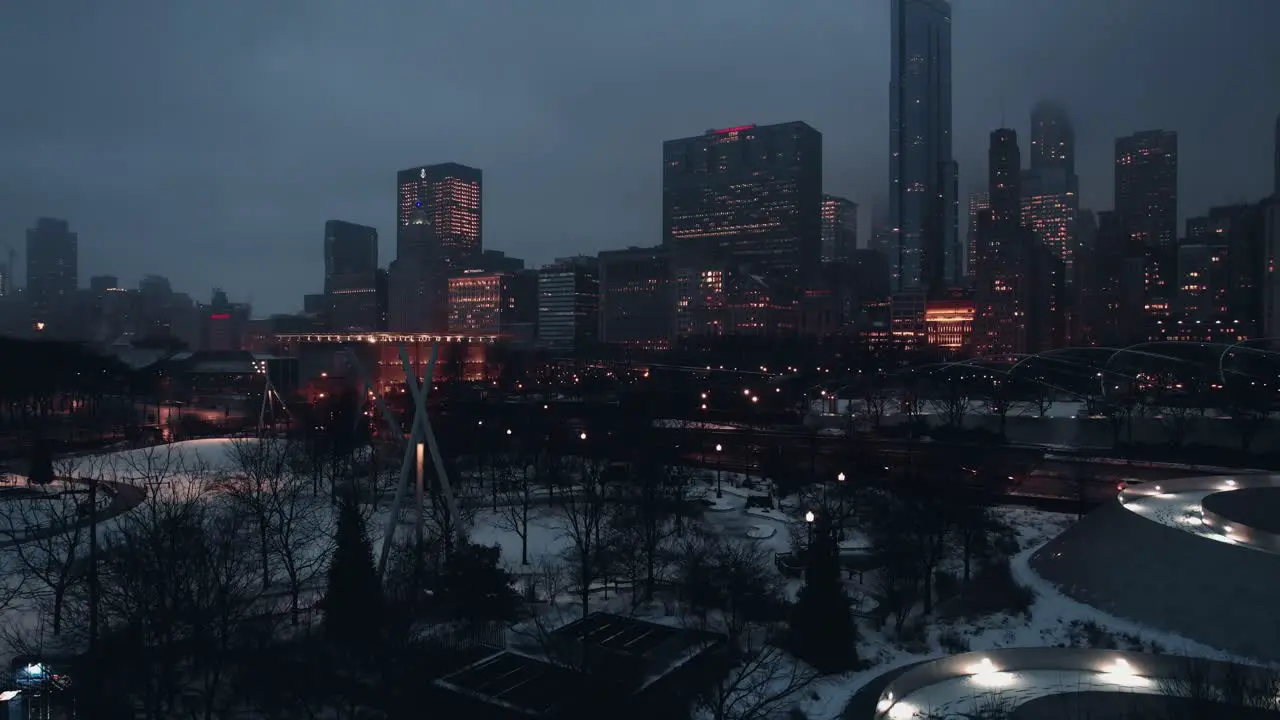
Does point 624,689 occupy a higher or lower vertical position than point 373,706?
higher

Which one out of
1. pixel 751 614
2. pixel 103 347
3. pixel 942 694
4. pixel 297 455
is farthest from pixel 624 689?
pixel 103 347

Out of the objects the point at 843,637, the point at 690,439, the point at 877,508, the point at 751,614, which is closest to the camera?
the point at 843,637

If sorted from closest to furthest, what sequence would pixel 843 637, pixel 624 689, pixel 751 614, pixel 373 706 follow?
pixel 624 689 < pixel 373 706 < pixel 843 637 < pixel 751 614

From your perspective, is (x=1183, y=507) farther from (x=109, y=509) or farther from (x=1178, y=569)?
Result: (x=109, y=509)

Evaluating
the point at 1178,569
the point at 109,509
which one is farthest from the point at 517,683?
the point at 109,509

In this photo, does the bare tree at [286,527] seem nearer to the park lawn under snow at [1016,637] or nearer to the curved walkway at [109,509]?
the curved walkway at [109,509]

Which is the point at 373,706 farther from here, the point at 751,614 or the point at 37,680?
the point at 751,614

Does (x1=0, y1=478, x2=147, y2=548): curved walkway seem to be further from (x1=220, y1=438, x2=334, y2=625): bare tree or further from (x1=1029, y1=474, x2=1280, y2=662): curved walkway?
(x1=1029, y1=474, x2=1280, y2=662): curved walkway
